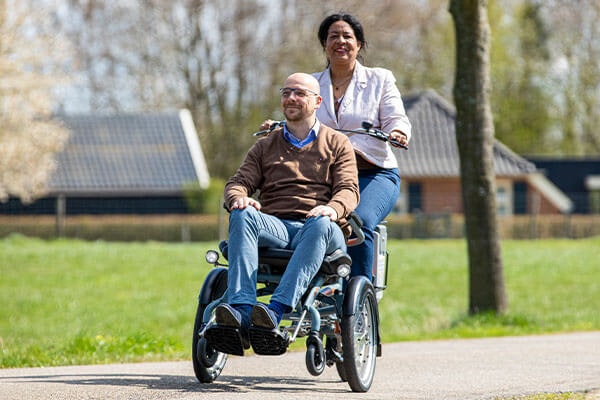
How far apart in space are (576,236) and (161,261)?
18.7 m

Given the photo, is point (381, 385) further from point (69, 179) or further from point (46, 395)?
point (69, 179)

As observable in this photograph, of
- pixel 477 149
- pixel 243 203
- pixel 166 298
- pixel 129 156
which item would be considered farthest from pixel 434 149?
pixel 243 203

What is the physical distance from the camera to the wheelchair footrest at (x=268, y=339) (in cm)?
599

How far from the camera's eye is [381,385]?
6820 mm

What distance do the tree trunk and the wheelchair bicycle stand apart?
6.24 meters

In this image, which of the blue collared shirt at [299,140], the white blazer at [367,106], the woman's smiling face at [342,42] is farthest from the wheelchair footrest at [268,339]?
the woman's smiling face at [342,42]

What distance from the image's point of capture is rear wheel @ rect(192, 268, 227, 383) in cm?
643

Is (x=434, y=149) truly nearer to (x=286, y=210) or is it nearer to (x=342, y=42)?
(x=342, y=42)

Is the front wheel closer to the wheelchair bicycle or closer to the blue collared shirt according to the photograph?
the wheelchair bicycle

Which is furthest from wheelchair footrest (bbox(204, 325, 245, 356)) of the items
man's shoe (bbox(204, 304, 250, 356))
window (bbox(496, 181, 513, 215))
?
window (bbox(496, 181, 513, 215))

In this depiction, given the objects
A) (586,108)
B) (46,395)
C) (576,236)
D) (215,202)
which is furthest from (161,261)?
(586,108)

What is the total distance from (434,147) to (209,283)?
42.2 metres

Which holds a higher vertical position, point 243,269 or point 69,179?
point 243,269

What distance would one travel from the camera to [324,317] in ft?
21.6
